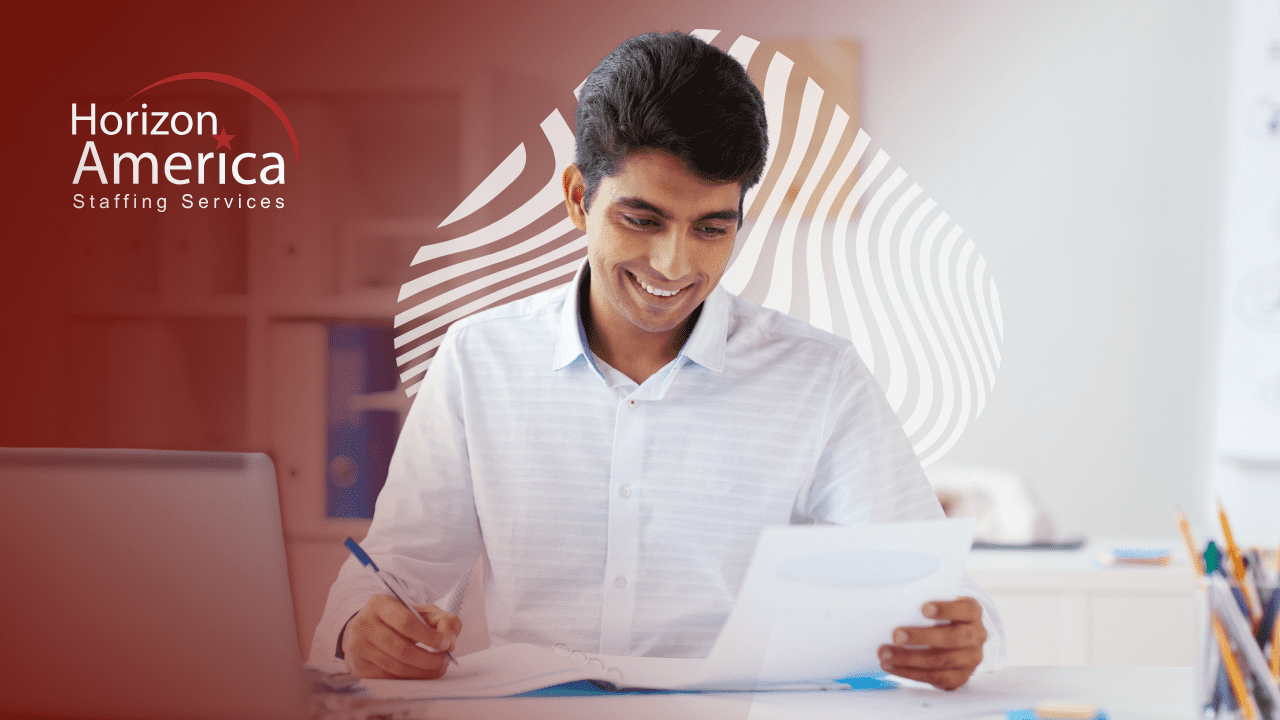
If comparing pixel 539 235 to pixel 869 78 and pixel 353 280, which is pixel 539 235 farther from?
pixel 869 78

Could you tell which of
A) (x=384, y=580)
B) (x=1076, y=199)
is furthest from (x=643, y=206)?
(x=1076, y=199)

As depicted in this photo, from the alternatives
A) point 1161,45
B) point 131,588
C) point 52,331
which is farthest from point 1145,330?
point 52,331

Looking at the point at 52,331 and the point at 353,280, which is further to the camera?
the point at 52,331

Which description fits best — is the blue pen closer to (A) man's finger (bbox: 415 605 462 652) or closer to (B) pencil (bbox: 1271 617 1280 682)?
(A) man's finger (bbox: 415 605 462 652)

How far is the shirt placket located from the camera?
116cm

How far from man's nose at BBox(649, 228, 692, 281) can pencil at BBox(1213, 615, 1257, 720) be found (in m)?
0.63

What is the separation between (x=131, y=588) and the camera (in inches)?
25.8

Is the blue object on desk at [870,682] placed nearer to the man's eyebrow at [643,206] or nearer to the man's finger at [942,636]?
the man's finger at [942,636]

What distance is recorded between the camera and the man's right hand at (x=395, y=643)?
83 cm

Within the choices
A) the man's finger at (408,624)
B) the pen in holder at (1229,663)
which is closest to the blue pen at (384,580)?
the man's finger at (408,624)

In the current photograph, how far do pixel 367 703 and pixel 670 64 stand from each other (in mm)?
750

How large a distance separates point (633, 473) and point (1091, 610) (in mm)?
995

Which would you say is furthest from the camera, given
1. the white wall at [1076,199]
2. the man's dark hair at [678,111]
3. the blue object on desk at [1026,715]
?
the white wall at [1076,199]

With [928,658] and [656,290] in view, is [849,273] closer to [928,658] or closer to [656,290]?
[656,290]
